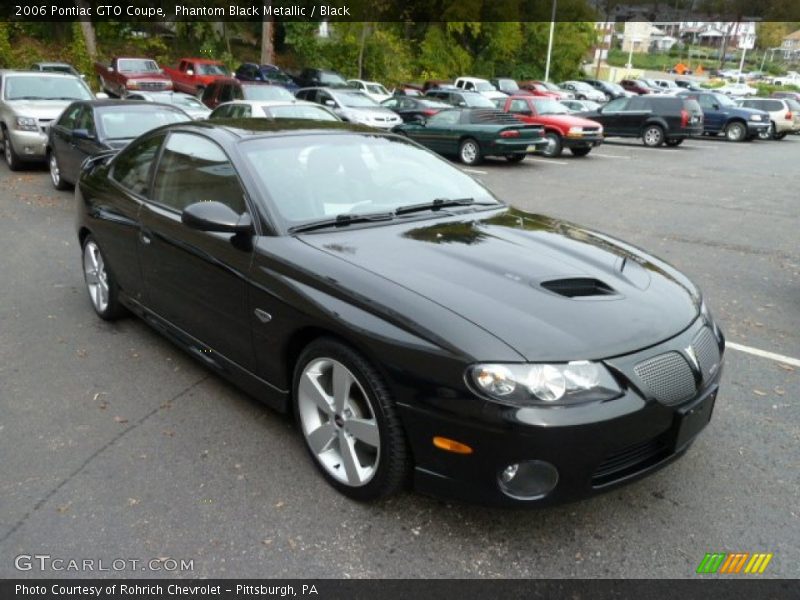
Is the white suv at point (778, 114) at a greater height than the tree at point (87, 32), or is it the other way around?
the tree at point (87, 32)

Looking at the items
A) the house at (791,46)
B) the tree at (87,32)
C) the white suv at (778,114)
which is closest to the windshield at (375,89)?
the tree at (87,32)

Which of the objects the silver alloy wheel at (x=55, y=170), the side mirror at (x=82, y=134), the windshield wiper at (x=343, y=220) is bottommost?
the silver alloy wheel at (x=55, y=170)

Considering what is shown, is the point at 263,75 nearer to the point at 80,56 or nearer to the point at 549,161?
the point at 80,56

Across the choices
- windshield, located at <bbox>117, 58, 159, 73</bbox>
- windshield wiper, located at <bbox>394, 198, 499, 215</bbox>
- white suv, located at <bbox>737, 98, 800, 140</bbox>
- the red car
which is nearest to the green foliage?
windshield, located at <bbox>117, 58, 159, 73</bbox>

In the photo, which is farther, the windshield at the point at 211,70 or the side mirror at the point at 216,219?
the windshield at the point at 211,70

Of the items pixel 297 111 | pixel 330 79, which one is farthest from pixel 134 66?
pixel 297 111

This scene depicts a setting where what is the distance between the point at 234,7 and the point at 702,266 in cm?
3925

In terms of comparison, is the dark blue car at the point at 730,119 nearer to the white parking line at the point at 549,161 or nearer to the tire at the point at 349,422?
the white parking line at the point at 549,161

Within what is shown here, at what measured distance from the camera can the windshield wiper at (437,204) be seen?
146 inches

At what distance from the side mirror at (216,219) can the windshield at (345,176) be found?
0.19 metres

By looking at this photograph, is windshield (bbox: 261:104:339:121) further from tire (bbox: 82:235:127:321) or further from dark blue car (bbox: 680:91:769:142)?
dark blue car (bbox: 680:91:769:142)

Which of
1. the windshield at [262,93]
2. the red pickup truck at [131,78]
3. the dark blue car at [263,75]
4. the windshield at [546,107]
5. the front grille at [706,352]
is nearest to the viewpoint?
the front grille at [706,352]

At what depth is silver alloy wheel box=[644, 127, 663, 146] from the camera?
21.4 metres

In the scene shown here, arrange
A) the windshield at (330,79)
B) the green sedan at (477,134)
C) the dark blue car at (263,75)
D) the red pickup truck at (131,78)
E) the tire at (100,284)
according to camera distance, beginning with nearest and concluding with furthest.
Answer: the tire at (100,284), the green sedan at (477,134), the red pickup truck at (131,78), the windshield at (330,79), the dark blue car at (263,75)
